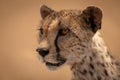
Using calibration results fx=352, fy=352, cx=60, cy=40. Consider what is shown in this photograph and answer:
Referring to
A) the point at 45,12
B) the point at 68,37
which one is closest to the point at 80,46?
the point at 68,37

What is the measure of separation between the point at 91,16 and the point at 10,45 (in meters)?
0.96

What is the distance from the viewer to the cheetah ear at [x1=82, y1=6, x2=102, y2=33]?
1298 millimetres

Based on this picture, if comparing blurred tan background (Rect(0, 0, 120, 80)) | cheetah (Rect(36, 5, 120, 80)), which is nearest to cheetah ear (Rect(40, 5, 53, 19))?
cheetah (Rect(36, 5, 120, 80))

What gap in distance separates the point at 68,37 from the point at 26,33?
2.90 ft

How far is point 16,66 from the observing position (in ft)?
7.04

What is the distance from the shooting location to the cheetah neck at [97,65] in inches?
51.1

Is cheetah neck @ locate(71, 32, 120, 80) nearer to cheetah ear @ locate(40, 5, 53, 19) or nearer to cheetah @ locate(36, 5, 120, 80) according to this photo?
cheetah @ locate(36, 5, 120, 80)

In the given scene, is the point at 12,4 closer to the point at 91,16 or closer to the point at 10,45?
the point at 10,45

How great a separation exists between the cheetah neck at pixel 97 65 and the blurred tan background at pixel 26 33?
81 centimetres

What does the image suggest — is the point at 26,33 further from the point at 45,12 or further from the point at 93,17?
the point at 93,17

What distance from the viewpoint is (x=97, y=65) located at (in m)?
1.30

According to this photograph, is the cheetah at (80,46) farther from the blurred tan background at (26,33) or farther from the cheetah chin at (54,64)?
the blurred tan background at (26,33)

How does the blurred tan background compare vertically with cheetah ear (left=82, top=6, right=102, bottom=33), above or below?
below

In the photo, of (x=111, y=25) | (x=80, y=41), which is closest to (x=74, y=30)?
(x=80, y=41)
